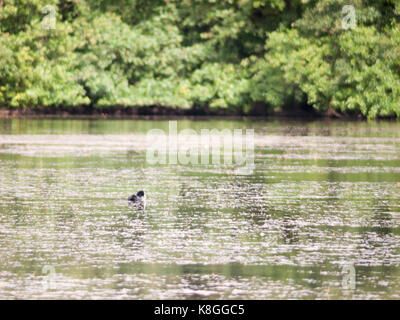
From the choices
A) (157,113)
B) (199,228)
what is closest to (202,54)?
(157,113)

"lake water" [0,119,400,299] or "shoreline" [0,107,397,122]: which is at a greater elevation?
"shoreline" [0,107,397,122]

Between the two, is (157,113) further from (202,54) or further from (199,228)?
(199,228)

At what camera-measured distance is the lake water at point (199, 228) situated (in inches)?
336

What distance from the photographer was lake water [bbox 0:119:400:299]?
8.52 m

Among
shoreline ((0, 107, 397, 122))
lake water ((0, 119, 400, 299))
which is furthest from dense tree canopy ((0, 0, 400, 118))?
lake water ((0, 119, 400, 299))

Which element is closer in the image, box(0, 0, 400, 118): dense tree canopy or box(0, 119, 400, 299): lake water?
box(0, 119, 400, 299): lake water

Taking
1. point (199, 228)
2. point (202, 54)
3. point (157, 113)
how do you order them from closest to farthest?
point (199, 228)
point (202, 54)
point (157, 113)

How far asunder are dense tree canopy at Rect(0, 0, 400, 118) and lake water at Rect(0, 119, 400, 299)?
66.5 ft

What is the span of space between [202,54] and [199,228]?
3835cm

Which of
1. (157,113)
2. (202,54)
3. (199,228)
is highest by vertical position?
(202,54)

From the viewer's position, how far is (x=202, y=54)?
49500 mm

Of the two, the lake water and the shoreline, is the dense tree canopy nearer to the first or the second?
the shoreline
